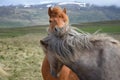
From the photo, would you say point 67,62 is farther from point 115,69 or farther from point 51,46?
point 115,69

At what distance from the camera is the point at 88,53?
292 cm

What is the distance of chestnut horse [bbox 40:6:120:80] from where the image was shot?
2811 mm

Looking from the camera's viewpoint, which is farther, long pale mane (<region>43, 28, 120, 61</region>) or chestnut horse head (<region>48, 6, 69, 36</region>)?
chestnut horse head (<region>48, 6, 69, 36</region>)

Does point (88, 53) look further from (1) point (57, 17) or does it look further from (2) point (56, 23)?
(1) point (57, 17)

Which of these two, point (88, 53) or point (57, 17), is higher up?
point (88, 53)

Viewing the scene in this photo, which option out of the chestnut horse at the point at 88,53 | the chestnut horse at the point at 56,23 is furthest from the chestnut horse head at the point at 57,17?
the chestnut horse at the point at 88,53

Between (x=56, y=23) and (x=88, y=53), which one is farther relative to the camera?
(x=56, y=23)

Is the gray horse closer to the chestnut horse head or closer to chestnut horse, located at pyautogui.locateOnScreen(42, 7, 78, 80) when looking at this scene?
chestnut horse, located at pyautogui.locateOnScreen(42, 7, 78, 80)

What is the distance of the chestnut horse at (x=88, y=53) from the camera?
2.81 m

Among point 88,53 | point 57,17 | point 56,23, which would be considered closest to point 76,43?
point 88,53

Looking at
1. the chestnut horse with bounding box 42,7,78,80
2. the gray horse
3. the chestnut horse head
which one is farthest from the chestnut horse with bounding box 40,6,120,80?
the chestnut horse head

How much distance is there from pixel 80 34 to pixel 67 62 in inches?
10.5

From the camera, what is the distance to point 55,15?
231 inches

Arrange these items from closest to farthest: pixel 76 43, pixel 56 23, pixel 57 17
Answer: pixel 76 43, pixel 56 23, pixel 57 17
